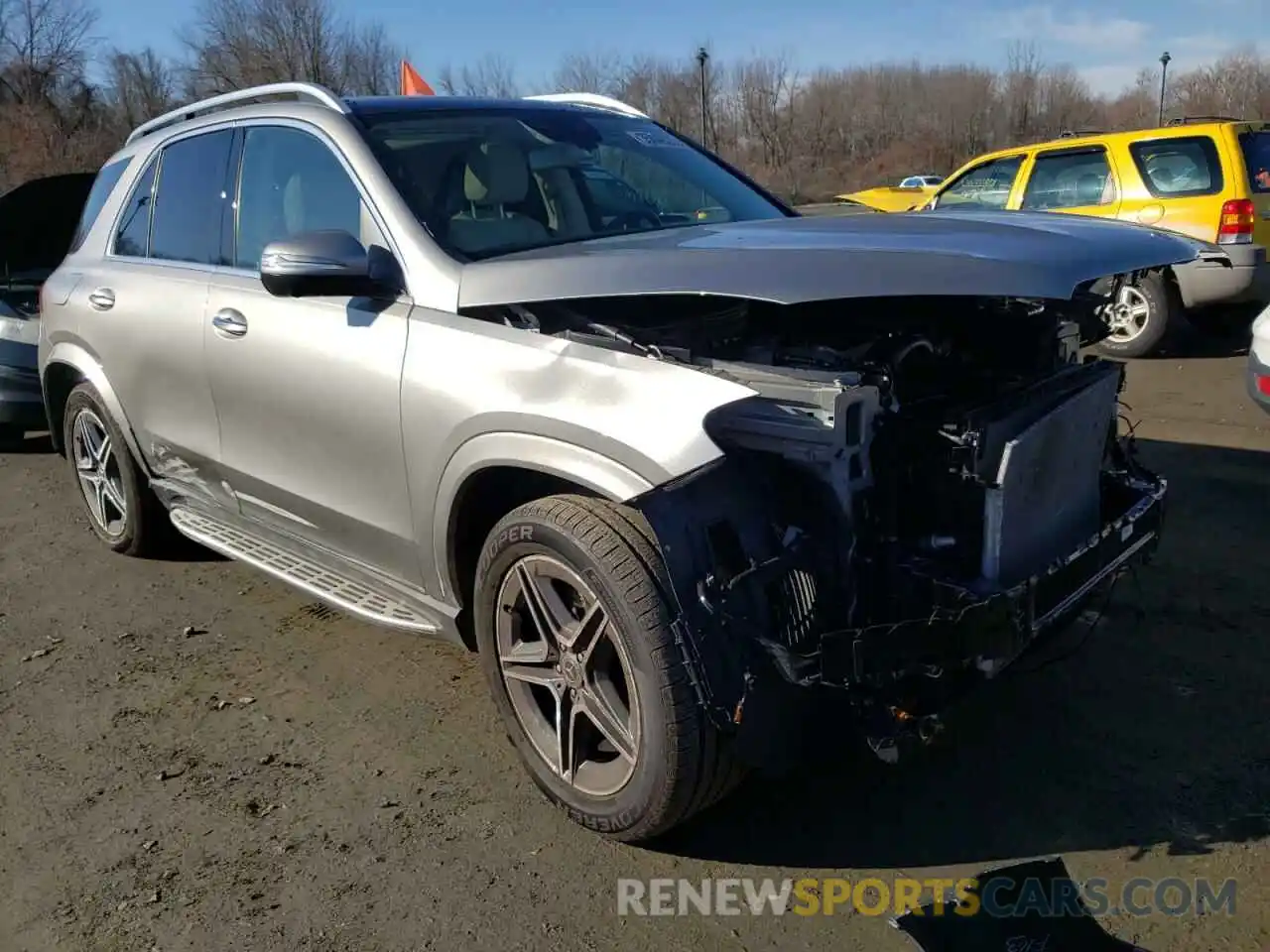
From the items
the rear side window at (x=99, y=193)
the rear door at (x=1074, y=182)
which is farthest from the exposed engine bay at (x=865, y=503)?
the rear door at (x=1074, y=182)

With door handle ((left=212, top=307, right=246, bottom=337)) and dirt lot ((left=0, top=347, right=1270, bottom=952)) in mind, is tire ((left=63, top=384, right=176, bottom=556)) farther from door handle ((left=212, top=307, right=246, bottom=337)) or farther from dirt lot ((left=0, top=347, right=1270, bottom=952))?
door handle ((left=212, top=307, right=246, bottom=337))

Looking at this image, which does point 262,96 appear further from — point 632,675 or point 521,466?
point 632,675

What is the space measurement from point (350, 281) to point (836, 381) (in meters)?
1.44

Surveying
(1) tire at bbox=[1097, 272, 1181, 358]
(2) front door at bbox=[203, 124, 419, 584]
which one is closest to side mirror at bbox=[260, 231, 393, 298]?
(2) front door at bbox=[203, 124, 419, 584]

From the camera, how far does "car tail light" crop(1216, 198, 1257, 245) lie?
8.61 metres

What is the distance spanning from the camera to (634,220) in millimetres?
3699

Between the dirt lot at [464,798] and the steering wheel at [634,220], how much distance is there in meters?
1.64

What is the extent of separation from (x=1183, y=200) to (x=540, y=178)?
734 cm

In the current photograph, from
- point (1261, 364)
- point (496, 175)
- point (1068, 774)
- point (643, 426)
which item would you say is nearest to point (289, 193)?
point (496, 175)

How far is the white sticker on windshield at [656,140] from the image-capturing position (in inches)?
165

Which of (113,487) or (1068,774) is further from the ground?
(113,487)

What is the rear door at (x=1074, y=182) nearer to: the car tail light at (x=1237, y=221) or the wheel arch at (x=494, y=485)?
the car tail light at (x=1237, y=221)

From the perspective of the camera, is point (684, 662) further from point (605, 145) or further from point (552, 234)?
point (605, 145)

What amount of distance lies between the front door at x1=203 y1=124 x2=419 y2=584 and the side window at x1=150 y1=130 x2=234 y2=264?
0.19 m
